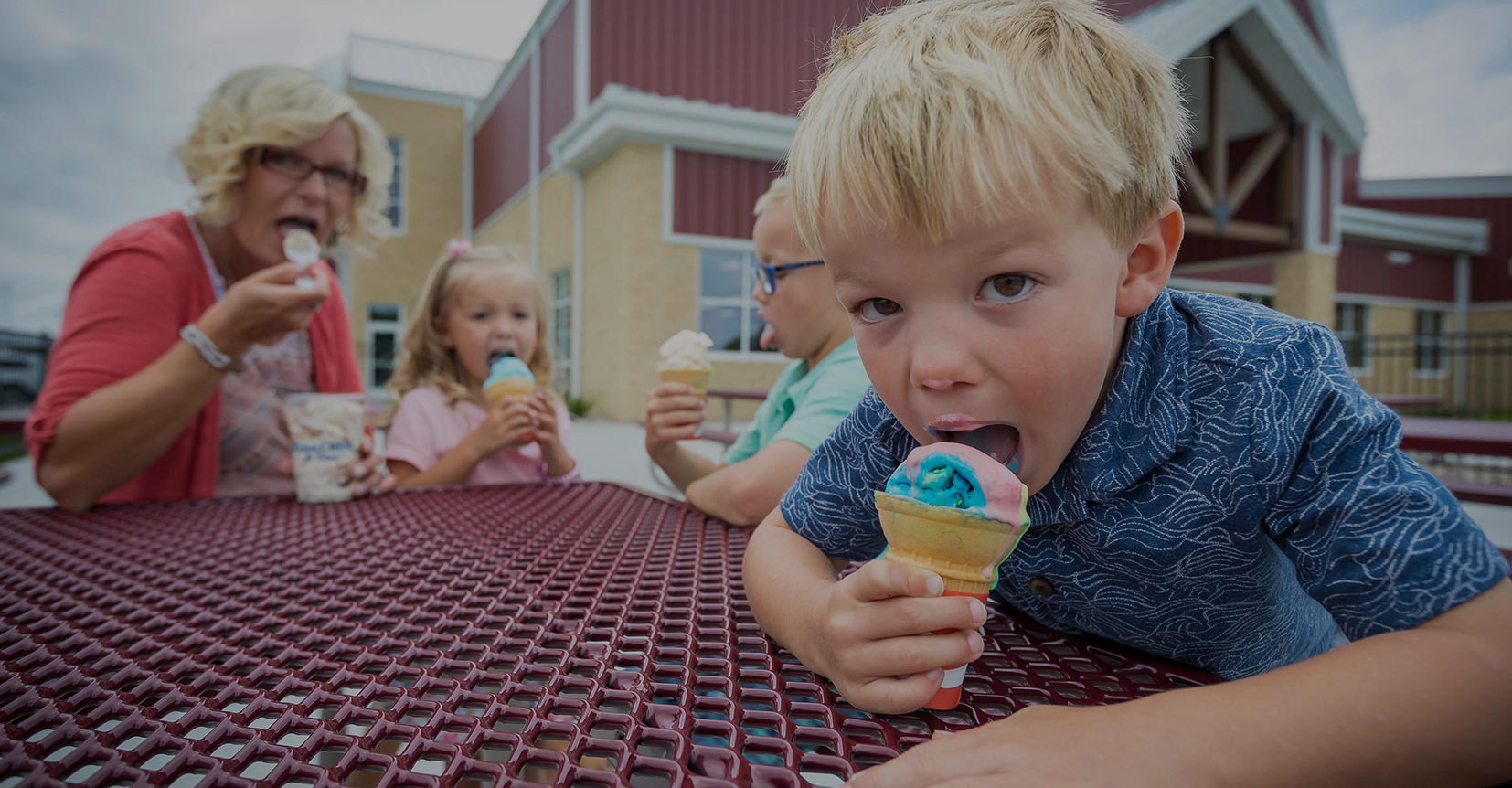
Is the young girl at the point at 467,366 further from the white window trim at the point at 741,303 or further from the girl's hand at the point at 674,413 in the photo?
the white window trim at the point at 741,303

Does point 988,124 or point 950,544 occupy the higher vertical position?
point 988,124

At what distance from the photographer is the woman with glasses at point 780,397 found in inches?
65.9

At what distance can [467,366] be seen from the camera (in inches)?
125

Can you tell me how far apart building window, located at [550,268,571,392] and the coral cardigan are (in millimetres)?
11236

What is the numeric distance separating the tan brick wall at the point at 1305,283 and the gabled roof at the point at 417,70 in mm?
16795

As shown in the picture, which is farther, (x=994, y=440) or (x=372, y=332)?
(x=372, y=332)

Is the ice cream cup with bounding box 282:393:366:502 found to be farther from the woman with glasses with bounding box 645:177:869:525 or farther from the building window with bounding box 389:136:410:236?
the building window with bounding box 389:136:410:236

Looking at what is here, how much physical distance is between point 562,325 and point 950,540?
552 inches

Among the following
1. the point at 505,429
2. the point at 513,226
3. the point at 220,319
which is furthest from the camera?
the point at 513,226

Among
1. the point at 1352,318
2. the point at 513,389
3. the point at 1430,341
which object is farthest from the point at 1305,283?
the point at 513,389

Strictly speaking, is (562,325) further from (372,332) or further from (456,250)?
(456,250)

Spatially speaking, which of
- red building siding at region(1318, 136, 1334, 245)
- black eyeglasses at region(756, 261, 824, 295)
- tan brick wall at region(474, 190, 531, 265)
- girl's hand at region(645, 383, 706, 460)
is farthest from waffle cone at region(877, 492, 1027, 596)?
red building siding at region(1318, 136, 1334, 245)

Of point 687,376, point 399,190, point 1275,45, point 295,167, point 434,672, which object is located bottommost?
point 434,672

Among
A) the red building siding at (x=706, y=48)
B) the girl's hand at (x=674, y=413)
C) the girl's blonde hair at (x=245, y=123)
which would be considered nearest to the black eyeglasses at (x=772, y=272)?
the girl's hand at (x=674, y=413)
